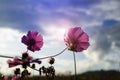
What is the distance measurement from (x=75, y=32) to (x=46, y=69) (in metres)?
0.42

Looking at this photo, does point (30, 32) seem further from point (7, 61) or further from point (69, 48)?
point (69, 48)

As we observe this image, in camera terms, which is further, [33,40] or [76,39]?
[33,40]

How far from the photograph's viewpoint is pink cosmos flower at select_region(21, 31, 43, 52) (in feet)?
10.1

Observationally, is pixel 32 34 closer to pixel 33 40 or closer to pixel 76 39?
pixel 33 40

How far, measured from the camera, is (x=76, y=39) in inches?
115

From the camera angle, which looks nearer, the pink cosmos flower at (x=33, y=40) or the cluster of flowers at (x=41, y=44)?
the cluster of flowers at (x=41, y=44)

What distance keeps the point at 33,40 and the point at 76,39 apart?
0.40m

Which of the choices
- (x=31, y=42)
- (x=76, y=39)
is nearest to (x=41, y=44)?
(x=31, y=42)

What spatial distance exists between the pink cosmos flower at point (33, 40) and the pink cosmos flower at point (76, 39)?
27 cm

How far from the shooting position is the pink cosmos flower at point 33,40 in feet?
10.1

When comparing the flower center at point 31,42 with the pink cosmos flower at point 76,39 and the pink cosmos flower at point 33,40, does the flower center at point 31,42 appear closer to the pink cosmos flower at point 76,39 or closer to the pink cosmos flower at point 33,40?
the pink cosmos flower at point 33,40

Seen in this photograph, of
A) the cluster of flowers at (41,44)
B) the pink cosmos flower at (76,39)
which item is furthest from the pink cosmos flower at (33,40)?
the pink cosmos flower at (76,39)

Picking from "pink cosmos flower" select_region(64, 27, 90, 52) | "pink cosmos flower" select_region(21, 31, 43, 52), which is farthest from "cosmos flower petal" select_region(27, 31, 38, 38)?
"pink cosmos flower" select_region(64, 27, 90, 52)

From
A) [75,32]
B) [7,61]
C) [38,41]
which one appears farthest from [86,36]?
[7,61]
